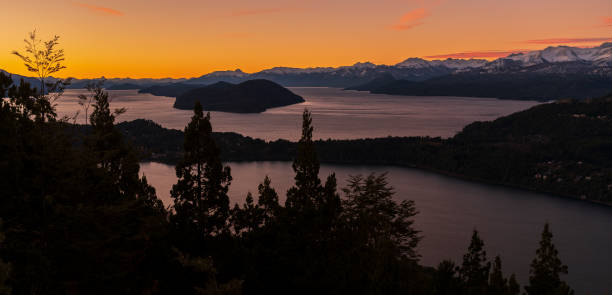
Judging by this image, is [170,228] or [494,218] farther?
[494,218]

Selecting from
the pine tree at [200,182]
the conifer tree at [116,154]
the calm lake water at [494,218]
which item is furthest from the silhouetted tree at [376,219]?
the calm lake water at [494,218]

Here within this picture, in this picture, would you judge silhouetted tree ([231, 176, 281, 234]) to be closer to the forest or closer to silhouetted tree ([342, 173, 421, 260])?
the forest

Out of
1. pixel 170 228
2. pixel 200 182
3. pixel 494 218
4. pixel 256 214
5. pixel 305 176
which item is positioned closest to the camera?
pixel 170 228

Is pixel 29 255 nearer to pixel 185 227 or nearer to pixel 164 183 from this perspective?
pixel 185 227

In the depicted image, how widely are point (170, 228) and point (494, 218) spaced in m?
82.3

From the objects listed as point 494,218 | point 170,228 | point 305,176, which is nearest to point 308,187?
point 305,176

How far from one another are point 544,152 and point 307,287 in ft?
487

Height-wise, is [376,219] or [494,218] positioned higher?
[376,219]

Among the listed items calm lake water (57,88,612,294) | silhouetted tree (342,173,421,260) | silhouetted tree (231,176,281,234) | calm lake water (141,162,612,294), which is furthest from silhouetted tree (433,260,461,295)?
calm lake water (141,162,612,294)

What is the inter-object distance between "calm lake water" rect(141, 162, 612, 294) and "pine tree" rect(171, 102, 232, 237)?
47.5m

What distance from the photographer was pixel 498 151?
15488 cm

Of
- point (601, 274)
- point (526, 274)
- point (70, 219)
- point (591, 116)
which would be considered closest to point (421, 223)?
point (526, 274)

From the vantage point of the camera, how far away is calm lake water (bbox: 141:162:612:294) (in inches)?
2827

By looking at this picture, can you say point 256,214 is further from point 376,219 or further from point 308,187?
point 376,219
